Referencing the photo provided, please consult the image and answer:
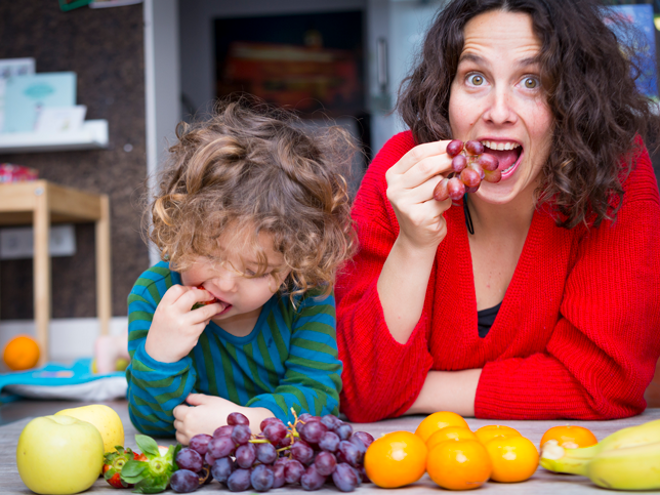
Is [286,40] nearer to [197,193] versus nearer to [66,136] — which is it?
[66,136]

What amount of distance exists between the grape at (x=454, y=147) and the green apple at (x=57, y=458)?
2.16ft

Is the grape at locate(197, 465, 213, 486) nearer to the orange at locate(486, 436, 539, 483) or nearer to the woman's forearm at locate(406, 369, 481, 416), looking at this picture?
the orange at locate(486, 436, 539, 483)

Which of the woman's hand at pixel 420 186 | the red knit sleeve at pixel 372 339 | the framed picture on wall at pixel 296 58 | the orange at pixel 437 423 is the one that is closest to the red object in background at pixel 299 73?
the framed picture on wall at pixel 296 58

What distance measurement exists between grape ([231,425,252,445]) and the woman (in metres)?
0.43

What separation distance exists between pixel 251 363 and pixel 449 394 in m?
0.39

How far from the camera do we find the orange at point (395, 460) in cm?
69

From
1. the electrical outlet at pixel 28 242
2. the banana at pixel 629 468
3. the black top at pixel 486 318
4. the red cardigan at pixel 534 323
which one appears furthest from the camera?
the electrical outlet at pixel 28 242

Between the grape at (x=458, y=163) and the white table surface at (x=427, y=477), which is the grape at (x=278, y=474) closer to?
the white table surface at (x=427, y=477)

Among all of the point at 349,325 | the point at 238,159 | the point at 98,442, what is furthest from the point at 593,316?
the point at 98,442

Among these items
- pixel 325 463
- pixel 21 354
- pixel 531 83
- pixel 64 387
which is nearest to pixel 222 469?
pixel 325 463

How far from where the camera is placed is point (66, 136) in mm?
3055

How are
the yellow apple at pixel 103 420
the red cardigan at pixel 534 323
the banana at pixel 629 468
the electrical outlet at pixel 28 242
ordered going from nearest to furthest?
the banana at pixel 629 468, the yellow apple at pixel 103 420, the red cardigan at pixel 534 323, the electrical outlet at pixel 28 242

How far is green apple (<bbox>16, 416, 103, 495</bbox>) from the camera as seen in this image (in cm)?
71

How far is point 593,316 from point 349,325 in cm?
45
